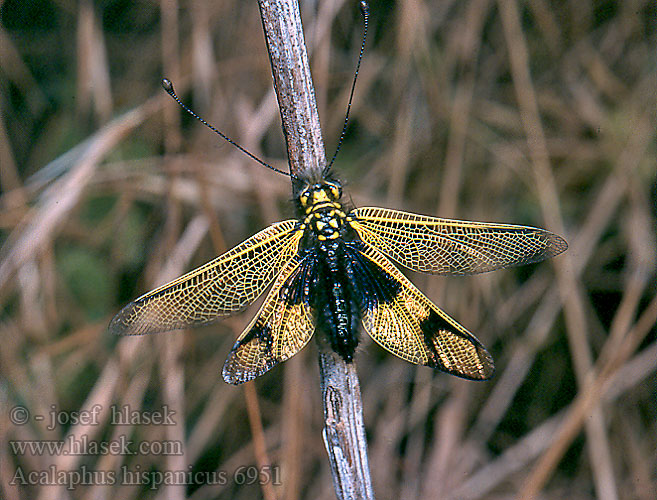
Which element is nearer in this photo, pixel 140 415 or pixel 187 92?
pixel 140 415

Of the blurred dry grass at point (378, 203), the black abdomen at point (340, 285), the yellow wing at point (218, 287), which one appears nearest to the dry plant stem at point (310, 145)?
the black abdomen at point (340, 285)

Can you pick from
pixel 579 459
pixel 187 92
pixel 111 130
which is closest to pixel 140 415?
pixel 111 130

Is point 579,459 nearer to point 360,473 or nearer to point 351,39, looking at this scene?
point 360,473

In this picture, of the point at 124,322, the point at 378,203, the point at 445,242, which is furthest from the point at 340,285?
the point at 378,203

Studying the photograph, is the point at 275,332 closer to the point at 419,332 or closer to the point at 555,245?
the point at 419,332

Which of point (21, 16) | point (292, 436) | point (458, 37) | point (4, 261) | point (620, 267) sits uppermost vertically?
point (21, 16)

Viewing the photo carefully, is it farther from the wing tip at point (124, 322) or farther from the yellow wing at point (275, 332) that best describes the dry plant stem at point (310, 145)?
the wing tip at point (124, 322)
